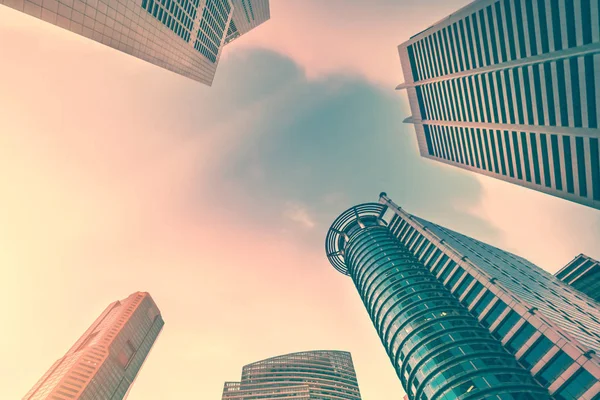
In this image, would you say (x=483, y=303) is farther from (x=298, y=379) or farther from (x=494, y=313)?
(x=298, y=379)

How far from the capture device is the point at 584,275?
125 meters

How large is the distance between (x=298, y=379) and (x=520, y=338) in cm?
12608

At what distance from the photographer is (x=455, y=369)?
5494cm

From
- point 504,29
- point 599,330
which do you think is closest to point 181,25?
point 504,29

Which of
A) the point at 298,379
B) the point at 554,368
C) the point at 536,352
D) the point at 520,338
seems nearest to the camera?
the point at 554,368

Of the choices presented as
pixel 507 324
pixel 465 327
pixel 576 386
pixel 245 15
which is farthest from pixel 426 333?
pixel 245 15

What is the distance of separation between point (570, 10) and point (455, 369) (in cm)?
5808

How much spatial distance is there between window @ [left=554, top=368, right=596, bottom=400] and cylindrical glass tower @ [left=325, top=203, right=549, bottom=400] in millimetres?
2198

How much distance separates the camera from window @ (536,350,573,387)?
46.4 m

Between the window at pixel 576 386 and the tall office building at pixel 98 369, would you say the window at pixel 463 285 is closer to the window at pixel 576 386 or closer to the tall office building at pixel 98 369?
the window at pixel 576 386

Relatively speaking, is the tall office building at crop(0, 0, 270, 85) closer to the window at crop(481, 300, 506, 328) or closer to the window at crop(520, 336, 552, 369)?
the window at crop(520, 336, 552, 369)

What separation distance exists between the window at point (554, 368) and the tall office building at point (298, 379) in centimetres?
11963

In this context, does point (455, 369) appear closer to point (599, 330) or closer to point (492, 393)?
point (492, 393)

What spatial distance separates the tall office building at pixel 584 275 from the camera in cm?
11828
